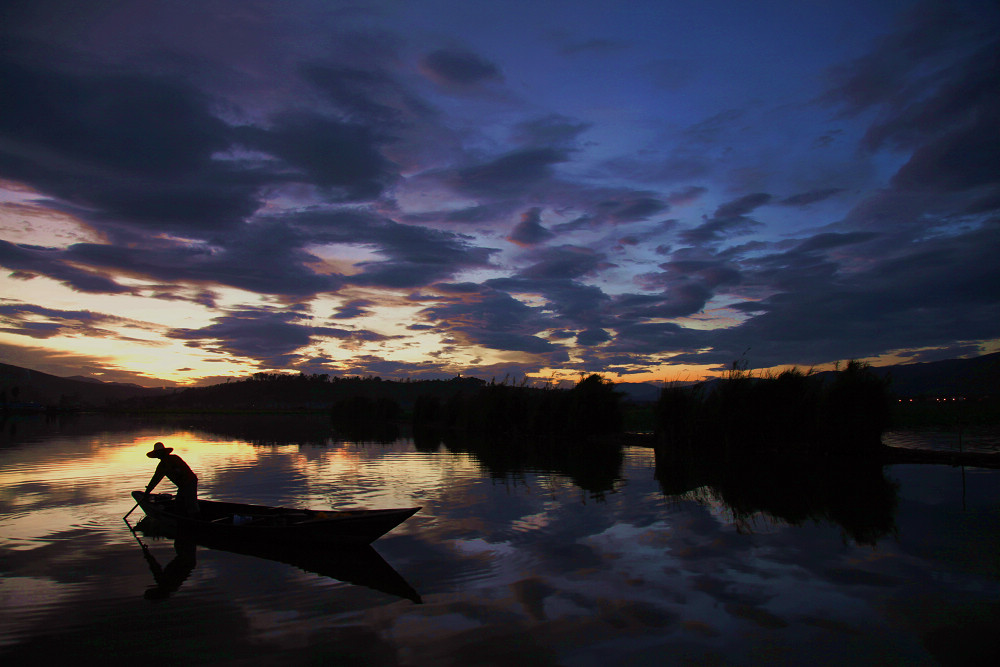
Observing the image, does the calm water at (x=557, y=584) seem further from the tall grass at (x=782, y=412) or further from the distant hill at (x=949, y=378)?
the distant hill at (x=949, y=378)

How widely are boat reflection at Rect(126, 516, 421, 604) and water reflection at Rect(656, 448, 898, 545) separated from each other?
8.03m

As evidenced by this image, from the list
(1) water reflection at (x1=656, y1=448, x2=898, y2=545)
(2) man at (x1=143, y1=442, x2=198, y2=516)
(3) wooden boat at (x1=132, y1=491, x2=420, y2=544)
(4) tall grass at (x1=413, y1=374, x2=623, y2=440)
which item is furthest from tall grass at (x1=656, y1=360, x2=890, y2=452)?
(2) man at (x1=143, y1=442, x2=198, y2=516)

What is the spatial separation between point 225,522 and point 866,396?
1050 inches

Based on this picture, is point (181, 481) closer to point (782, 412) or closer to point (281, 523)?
point (281, 523)

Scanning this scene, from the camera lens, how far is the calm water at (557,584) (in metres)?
6.91

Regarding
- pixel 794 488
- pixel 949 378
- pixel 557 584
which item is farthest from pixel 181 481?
pixel 949 378

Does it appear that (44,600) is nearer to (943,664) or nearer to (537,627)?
(537,627)

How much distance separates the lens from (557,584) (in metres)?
9.24

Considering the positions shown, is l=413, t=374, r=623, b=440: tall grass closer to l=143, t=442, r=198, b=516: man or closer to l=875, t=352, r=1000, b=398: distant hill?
l=875, t=352, r=1000, b=398: distant hill

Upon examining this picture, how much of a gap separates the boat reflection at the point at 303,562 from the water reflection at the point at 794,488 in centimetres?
803

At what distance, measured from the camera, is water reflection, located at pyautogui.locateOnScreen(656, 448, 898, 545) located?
13.9m

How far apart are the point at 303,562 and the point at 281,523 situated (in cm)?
148

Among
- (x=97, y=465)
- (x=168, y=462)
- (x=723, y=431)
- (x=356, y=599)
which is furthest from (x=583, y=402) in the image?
(x=356, y=599)

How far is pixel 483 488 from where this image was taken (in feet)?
64.6
